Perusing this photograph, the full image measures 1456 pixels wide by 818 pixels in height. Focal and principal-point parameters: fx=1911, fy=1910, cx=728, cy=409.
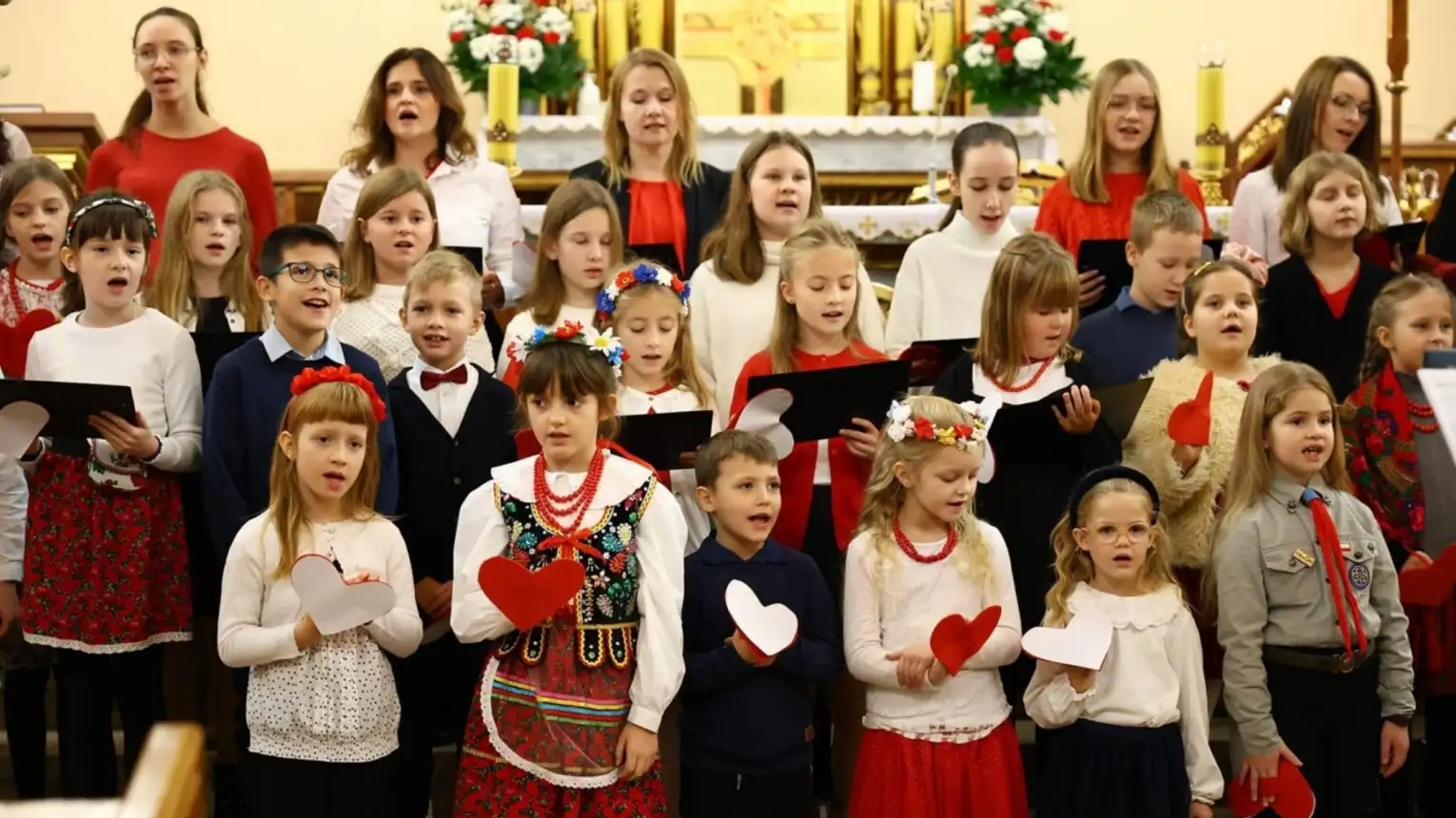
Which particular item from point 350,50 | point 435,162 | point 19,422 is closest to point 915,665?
point 19,422

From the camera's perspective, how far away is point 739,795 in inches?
156

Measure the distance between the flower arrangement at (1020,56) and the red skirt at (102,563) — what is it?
545 cm

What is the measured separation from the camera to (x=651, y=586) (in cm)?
387

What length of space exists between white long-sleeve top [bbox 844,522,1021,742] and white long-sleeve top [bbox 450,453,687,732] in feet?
1.33

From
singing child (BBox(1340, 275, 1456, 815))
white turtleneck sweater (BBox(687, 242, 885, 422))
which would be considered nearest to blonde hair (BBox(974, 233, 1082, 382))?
white turtleneck sweater (BBox(687, 242, 885, 422))

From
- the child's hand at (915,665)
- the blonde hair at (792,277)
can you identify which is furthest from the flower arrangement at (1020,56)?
the child's hand at (915,665)

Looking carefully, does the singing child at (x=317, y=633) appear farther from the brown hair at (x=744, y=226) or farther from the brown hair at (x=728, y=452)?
the brown hair at (x=744, y=226)

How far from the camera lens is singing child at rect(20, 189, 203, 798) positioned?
432cm

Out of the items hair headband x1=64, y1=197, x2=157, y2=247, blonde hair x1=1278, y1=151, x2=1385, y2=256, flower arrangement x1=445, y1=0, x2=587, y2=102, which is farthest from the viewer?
flower arrangement x1=445, y1=0, x2=587, y2=102

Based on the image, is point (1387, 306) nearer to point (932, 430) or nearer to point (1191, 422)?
point (1191, 422)

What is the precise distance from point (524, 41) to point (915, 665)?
5.41 m

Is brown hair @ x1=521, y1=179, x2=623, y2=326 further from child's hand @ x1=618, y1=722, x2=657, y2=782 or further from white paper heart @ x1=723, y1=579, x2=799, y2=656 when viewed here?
child's hand @ x1=618, y1=722, x2=657, y2=782

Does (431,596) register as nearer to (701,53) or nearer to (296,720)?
(296,720)

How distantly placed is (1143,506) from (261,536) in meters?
1.86
